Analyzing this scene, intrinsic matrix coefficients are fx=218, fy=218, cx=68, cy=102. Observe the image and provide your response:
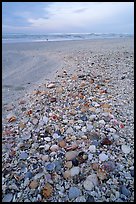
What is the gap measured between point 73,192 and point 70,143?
0.67 metres

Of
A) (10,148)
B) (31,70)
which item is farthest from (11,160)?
(31,70)

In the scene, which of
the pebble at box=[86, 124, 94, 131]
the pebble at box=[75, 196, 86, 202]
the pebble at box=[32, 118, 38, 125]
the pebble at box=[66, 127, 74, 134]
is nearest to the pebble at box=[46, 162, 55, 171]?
the pebble at box=[75, 196, 86, 202]

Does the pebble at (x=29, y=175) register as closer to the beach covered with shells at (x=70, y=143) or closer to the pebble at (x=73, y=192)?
the beach covered with shells at (x=70, y=143)

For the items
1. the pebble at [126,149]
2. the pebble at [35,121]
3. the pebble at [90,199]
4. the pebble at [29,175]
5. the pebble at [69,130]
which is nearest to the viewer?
the pebble at [90,199]

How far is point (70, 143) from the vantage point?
8.11 feet

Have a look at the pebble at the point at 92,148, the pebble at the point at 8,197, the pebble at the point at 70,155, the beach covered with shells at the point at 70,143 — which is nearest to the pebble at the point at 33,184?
the beach covered with shells at the point at 70,143

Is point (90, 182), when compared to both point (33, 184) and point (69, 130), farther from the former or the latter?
point (69, 130)

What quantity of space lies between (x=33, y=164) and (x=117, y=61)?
4.79 metres

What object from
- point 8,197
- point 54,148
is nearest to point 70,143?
point 54,148

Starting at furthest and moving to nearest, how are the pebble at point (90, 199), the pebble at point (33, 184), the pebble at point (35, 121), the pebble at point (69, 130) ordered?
the pebble at point (35, 121) < the pebble at point (69, 130) < the pebble at point (33, 184) < the pebble at point (90, 199)

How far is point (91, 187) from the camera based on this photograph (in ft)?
6.27

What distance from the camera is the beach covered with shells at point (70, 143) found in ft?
6.24

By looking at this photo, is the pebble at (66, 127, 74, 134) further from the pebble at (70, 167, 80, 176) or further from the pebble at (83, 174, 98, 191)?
the pebble at (83, 174, 98, 191)

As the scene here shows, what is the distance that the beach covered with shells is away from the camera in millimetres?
1902
